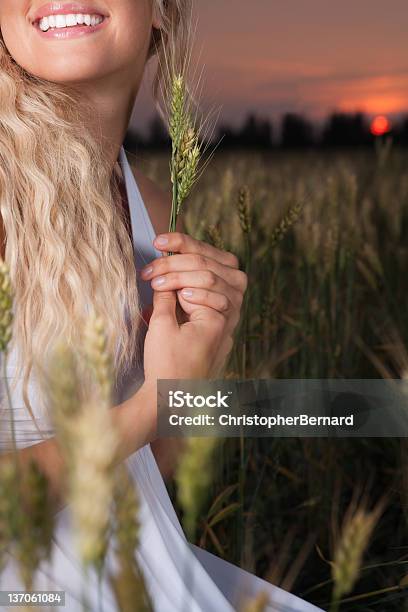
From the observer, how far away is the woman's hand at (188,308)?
76cm

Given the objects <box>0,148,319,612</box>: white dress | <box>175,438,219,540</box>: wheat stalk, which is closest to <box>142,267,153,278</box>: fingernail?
<box>0,148,319,612</box>: white dress

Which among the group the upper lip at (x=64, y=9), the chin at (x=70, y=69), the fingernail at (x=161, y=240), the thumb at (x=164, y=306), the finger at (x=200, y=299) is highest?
the upper lip at (x=64, y=9)

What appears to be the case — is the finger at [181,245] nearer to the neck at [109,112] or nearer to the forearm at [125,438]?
the forearm at [125,438]

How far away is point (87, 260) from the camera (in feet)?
3.09

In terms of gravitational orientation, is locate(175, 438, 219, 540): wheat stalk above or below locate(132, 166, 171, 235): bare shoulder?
below

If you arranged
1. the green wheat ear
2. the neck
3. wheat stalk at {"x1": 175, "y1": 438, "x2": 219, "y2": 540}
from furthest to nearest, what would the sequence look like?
1. the neck
2. the green wheat ear
3. wheat stalk at {"x1": 175, "y1": 438, "x2": 219, "y2": 540}

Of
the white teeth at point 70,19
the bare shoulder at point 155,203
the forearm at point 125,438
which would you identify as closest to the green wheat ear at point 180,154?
the forearm at point 125,438

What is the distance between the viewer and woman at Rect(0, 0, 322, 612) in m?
0.80

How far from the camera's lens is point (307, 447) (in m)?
1.38

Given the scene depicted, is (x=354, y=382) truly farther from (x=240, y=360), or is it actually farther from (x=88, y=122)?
(x=88, y=122)

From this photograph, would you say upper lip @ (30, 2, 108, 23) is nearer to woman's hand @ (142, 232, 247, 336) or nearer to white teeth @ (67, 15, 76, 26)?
white teeth @ (67, 15, 76, 26)

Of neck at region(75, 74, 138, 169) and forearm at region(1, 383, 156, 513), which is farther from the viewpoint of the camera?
neck at region(75, 74, 138, 169)

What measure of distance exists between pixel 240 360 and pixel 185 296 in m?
0.48

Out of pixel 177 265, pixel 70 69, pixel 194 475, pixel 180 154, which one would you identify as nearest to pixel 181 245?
pixel 177 265
